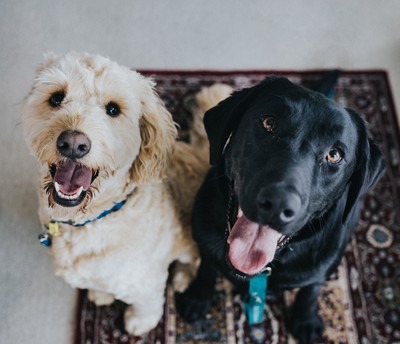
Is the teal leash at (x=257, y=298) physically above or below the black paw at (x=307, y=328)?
above

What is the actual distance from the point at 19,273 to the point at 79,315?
28 centimetres

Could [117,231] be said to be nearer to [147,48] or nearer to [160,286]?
[160,286]

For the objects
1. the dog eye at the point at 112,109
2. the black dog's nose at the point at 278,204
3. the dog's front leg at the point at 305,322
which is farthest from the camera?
the dog's front leg at the point at 305,322

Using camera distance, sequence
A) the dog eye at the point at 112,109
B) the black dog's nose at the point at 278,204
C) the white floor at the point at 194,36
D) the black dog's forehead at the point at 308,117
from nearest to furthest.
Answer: the black dog's nose at the point at 278,204, the black dog's forehead at the point at 308,117, the dog eye at the point at 112,109, the white floor at the point at 194,36

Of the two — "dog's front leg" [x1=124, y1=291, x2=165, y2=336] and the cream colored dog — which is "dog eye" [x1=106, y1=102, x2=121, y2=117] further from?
"dog's front leg" [x1=124, y1=291, x2=165, y2=336]

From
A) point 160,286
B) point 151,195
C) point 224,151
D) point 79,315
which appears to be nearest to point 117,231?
point 151,195

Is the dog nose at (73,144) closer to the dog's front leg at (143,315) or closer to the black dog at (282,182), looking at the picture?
the black dog at (282,182)

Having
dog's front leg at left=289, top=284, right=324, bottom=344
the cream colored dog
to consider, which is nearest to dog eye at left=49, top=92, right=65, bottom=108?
the cream colored dog

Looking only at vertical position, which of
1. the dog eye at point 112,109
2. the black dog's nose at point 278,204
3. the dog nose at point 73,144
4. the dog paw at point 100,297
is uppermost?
the dog eye at point 112,109

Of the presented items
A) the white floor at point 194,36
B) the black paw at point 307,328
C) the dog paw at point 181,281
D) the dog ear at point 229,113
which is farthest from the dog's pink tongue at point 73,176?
the black paw at point 307,328

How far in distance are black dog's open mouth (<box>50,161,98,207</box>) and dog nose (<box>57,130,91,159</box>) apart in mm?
83

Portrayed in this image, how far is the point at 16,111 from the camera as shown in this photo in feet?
7.10

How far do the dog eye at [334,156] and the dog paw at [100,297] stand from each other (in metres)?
0.98

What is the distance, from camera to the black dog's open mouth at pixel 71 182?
130 centimetres
